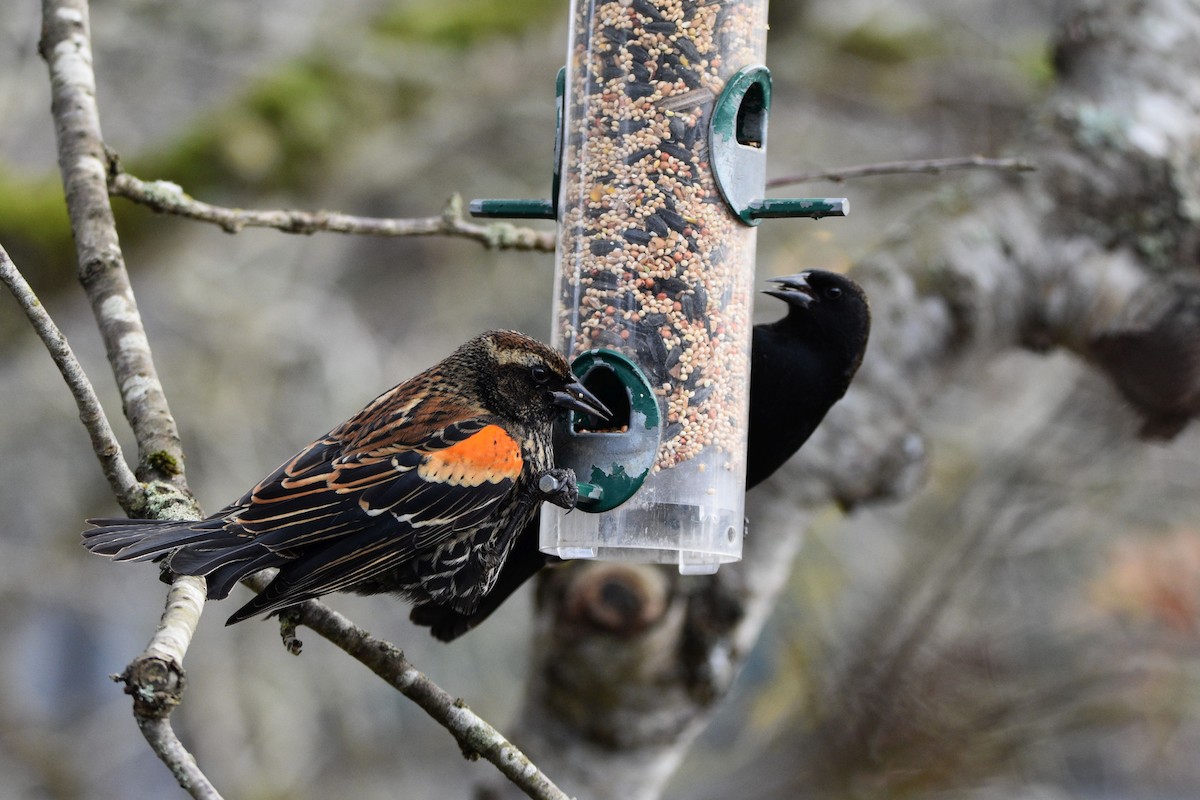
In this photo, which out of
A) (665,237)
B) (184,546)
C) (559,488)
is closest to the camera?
(184,546)

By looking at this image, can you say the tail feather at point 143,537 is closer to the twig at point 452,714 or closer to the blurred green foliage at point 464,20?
the twig at point 452,714

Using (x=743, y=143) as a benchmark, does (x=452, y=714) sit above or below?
below

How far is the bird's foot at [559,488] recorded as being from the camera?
3529 mm

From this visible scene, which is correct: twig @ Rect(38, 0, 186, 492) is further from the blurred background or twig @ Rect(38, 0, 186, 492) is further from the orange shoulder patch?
the blurred background

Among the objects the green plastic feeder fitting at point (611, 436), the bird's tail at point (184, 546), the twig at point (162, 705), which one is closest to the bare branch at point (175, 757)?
the twig at point (162, 705)

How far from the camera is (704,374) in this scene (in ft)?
12.9

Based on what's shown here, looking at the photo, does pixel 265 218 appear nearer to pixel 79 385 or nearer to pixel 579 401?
pixel 579 401

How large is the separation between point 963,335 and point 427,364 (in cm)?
537

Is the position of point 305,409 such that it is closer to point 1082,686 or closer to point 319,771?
point 319,771

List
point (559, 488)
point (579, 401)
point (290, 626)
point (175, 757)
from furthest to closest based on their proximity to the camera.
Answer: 1. point (579, 401)
2. point (559, 488)
3. point (290, 626)
4. point (175, 757)

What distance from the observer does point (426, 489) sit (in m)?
3.58

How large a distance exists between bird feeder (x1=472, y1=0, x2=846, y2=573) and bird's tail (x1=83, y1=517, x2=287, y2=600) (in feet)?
3.29

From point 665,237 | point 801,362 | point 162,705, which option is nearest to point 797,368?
point 801,362

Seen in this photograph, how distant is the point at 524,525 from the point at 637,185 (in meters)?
0.99
